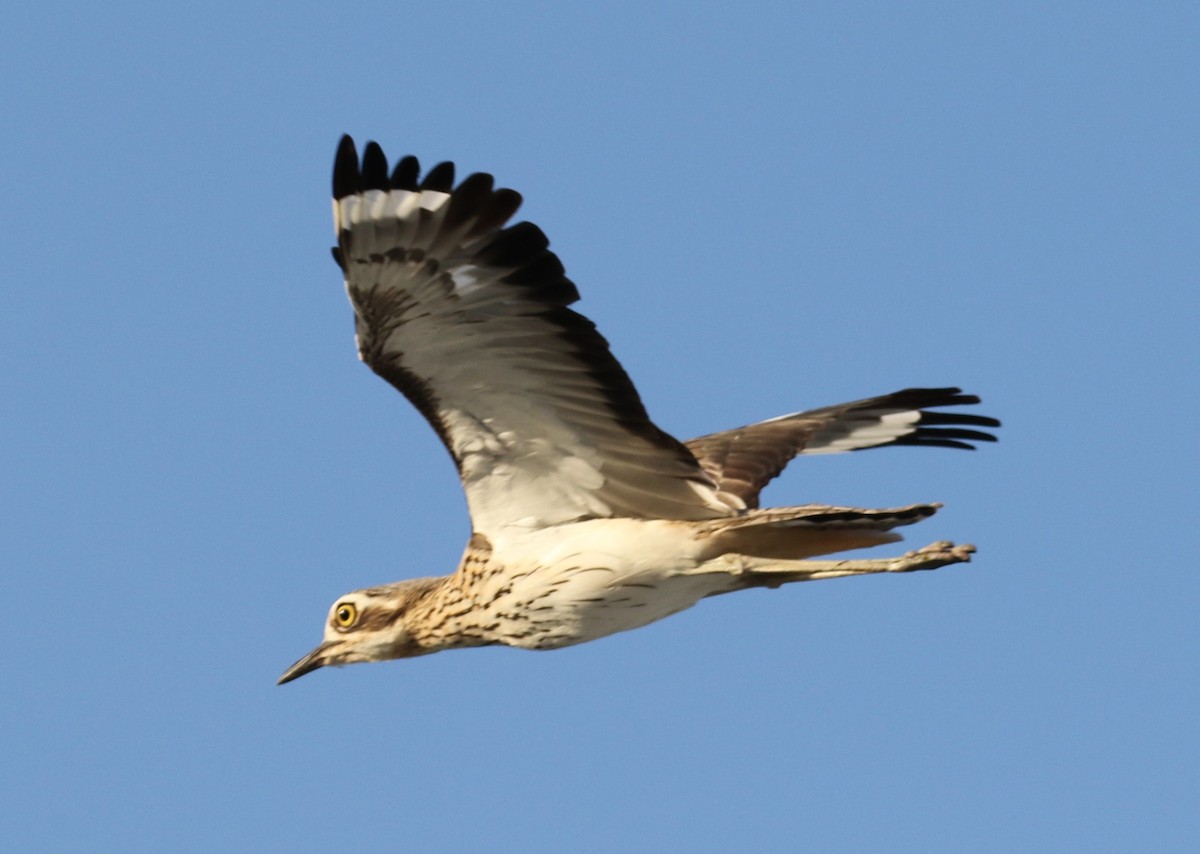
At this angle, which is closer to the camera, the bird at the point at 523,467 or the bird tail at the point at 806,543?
the bird at the point at 523,467

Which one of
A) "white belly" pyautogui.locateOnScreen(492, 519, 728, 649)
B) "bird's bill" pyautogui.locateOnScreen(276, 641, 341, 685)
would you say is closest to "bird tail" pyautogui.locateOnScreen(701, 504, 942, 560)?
"white belly" pyautogui.locateOnScreen(492, 519, 728, 649)

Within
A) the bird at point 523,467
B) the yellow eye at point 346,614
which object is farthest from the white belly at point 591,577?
the yellow eye at point 346,614

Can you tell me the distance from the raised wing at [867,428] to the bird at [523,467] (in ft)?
2.89

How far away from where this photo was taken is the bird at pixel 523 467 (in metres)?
7.48

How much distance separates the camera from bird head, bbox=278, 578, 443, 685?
8938mm

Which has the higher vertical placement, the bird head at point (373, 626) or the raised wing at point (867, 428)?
the raised wing at point (867, 428)

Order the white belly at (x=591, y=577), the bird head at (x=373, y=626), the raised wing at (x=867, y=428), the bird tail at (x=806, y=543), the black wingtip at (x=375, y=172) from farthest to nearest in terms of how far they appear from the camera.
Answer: the raised wing at (x=867, y=428)
the bird head at (x=373, y=626)
the white belly at (x=591, y=577)
the bird tail at (x=806, y=543)
the black wingtip at (x=375, y=172)

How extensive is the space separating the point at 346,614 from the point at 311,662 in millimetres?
375

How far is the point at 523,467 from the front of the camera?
333 inches

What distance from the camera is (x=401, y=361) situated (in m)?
7.87

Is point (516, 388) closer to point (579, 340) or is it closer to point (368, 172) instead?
point (579, 340)

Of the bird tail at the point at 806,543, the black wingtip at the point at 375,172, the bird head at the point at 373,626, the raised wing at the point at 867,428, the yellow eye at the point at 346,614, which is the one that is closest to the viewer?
the black wingtip at the point at 375,172

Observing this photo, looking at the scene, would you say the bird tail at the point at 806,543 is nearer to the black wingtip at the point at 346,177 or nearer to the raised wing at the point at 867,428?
the raised wing at the point at 867,428

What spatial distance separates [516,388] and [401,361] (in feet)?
1.78
